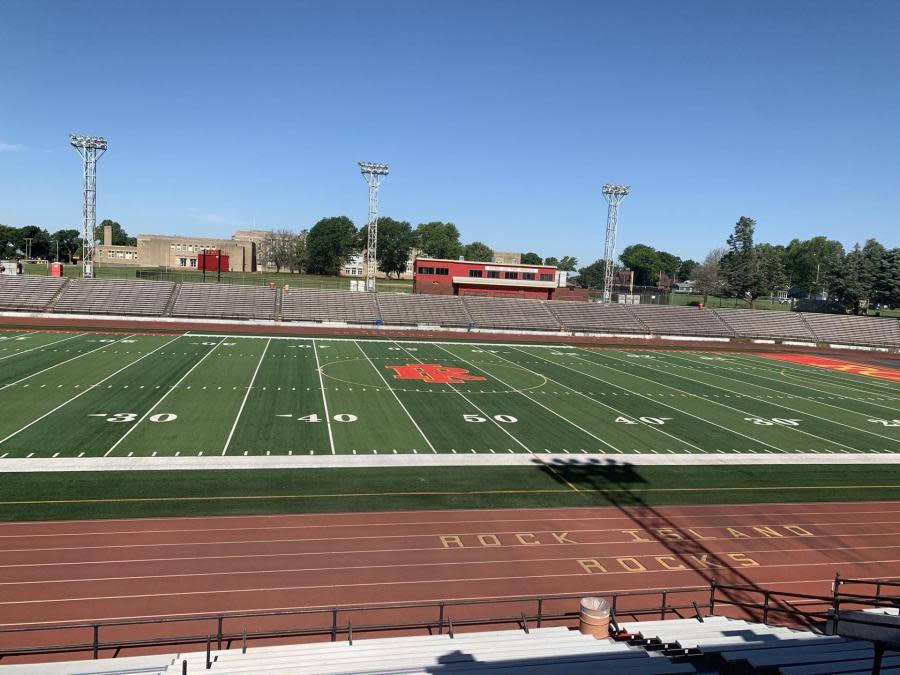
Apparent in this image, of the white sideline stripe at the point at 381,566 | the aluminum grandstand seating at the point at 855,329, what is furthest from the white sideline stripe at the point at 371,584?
the aluminum grandstand seating at the point at 855,329

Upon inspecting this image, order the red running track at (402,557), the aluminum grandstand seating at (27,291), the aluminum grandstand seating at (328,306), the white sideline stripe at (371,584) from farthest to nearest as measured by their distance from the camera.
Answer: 1. the aluminum grandstand seating at (328,306)
2. the aluminum grandstand seating at (27,291)
3. the red running track at (402,557)
4. the white sideline stripe at (371,584)

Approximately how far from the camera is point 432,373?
3631 cm

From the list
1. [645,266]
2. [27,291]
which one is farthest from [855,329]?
[645,266]

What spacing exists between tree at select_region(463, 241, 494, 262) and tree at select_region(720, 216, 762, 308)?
74627 millimetres

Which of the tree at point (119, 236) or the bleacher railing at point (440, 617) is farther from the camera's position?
the tree at point (119, 236)

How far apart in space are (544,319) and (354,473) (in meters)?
51.2

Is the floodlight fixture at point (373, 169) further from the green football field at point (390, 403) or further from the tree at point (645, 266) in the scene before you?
the tree at point (645, 266)

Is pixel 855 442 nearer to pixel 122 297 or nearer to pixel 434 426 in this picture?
pixel 434 426

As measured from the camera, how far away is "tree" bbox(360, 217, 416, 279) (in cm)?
12469

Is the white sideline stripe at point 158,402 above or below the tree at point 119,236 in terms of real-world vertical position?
below

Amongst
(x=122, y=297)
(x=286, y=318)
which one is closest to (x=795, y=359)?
(x=286, y=318)

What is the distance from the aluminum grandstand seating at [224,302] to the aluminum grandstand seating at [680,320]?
42.2 m

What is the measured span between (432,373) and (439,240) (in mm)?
128641

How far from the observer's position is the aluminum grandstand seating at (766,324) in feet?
224
